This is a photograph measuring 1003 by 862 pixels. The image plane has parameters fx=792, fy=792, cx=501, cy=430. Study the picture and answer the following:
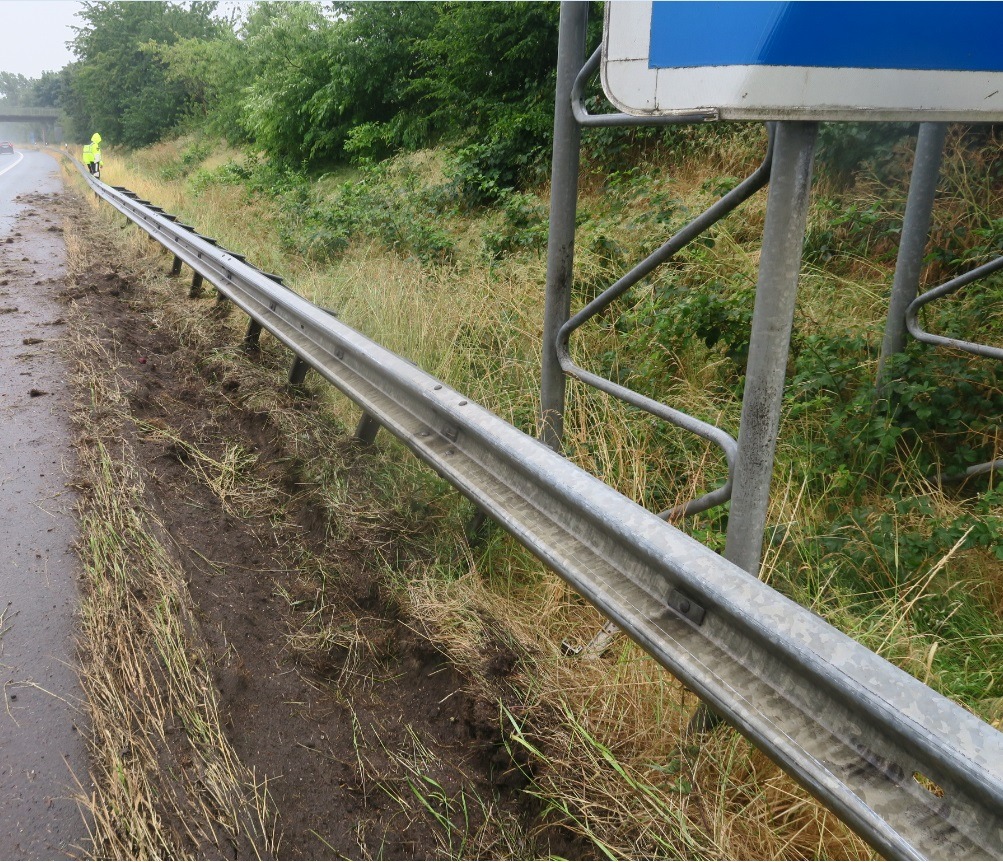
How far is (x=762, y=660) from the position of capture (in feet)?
5.53

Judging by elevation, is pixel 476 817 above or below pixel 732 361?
below

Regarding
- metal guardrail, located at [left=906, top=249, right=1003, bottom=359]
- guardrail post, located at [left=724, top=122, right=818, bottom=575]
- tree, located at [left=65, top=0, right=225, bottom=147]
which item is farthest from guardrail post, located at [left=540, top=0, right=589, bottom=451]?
tree, located at [left=65, top=0, right=225, bottom=147]

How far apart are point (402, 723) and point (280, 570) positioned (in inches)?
40.2

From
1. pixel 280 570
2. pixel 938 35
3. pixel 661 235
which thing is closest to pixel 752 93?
pixel 938 35

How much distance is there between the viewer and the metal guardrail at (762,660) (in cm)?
131

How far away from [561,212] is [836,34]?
1.63 metres

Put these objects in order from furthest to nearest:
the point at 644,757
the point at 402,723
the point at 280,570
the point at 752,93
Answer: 1. the point at 280,570
2. the point at 402,723
3. the point at 644,757
4. the point at 752,93

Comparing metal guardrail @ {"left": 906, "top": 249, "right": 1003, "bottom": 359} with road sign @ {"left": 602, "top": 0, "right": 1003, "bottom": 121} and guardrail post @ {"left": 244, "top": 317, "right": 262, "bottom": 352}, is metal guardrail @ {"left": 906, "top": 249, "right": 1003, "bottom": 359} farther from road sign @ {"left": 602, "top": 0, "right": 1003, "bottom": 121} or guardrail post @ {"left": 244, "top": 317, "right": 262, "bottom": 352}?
guardrail post @ {"left": 244, "top": 317, "right": 262, "bottom": 352}

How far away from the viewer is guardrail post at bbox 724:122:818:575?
1.87m

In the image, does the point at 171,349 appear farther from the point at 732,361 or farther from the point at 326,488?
the point at 732,361

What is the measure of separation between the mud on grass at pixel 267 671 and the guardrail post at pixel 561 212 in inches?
31.8

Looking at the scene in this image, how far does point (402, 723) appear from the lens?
235 cm

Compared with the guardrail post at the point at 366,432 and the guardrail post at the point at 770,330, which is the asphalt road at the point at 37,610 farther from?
the guardrail post at the point at 770,330

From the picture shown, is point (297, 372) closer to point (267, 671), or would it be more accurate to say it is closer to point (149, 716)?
point (267, 671)
